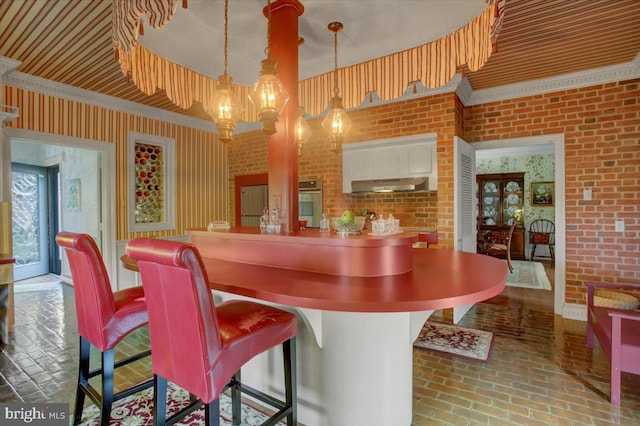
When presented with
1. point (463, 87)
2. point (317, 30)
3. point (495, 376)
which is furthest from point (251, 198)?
point (495, 376)

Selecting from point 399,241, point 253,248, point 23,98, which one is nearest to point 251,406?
point 253,248

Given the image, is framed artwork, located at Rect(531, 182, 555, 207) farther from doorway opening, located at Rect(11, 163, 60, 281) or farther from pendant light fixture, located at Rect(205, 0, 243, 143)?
doorway opening, located at Rect(11, 163, 60, 281)

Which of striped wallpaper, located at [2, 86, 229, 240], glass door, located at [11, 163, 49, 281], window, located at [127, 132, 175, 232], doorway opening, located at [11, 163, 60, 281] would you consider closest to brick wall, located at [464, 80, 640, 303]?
striped wallpaper, located at [2, 86, 229, 240]

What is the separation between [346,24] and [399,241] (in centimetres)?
177

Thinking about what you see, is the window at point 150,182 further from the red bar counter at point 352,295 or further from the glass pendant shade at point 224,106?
the red bar counter at point 352,295

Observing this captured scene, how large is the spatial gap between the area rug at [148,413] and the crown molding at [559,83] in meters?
4.04

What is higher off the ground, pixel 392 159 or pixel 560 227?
pixel 392 159

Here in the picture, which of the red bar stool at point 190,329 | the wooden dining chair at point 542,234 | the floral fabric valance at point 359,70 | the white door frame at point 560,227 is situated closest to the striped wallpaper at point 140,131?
the floral fabric valance at point 359,70

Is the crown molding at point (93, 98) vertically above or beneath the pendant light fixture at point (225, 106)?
above

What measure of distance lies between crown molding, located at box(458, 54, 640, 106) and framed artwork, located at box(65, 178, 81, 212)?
6.24 m

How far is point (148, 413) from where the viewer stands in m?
2.06

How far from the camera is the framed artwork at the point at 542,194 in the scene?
781cm

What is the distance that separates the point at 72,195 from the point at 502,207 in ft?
30.6

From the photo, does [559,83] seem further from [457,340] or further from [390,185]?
[457,340]
